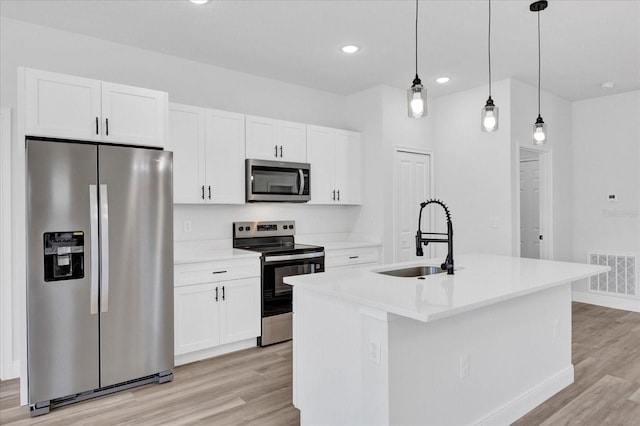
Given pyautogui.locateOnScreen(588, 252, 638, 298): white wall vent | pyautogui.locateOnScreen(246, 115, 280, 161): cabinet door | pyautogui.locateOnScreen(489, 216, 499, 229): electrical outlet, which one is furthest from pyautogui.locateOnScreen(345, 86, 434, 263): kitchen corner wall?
pyautogui.locateOnScreen(588, 252, 638, 298): white wall vent

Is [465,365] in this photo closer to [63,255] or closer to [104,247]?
[104,247]

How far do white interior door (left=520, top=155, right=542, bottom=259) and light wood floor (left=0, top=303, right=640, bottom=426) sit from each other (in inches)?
97.7

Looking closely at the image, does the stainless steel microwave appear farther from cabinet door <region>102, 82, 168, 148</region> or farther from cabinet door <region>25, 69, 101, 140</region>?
cabinet door <region>25, 69, 101, 140</region>

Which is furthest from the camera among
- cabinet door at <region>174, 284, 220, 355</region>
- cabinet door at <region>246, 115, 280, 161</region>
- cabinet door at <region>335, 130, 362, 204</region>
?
cabinet door at <region>335, 130, 362, 204</region>

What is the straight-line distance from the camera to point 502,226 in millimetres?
4715

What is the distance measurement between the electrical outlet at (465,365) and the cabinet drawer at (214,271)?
2.08 metres

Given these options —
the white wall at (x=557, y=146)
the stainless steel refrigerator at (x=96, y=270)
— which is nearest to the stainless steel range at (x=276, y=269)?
the stainless steel refrigerator at (x=96, y=270)

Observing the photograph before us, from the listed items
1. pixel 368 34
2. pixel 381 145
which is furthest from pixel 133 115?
pixel 381 145

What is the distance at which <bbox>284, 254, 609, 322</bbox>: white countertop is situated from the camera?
178cm

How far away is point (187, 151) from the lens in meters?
3.73

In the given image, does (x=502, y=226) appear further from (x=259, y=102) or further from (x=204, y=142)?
(x=204, y=142)

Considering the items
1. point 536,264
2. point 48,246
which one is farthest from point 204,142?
point 536,264

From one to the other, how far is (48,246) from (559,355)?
11.6 feet

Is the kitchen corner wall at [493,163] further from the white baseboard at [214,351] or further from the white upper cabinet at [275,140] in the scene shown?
the white baseboard at [214,351]
